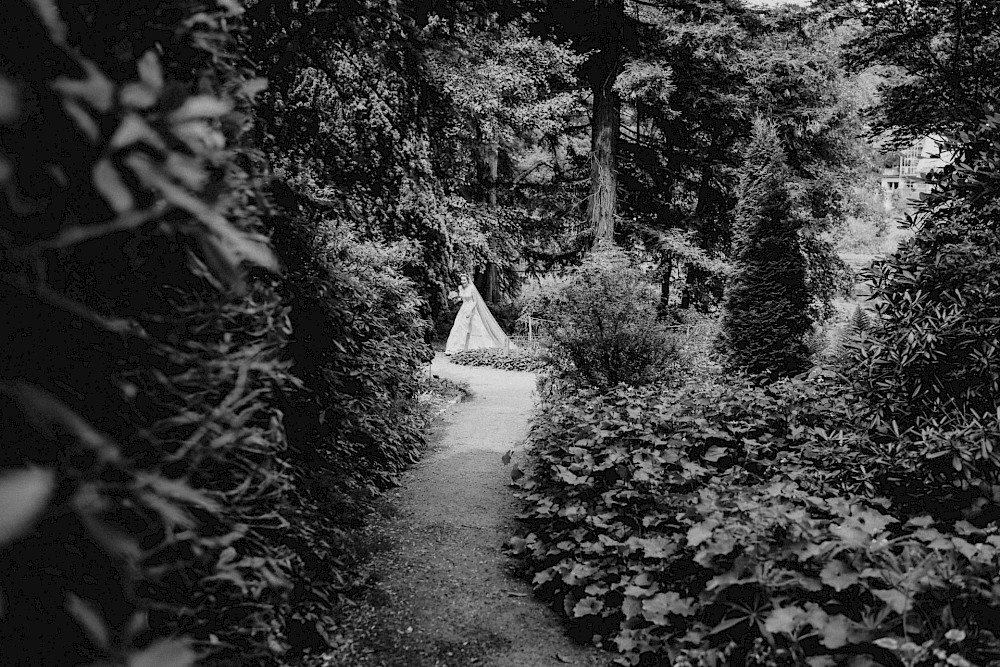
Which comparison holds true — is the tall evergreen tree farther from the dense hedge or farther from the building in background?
the dense hedge

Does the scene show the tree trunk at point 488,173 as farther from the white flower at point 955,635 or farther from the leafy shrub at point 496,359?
the white flower at point 955,635

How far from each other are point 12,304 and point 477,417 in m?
10.3

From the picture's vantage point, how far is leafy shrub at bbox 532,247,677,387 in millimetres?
8102

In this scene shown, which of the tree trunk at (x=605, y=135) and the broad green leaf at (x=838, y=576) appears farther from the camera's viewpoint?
the tree trunk at (x=605, y=135)

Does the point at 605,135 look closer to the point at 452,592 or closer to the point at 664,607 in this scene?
the point at 452,592

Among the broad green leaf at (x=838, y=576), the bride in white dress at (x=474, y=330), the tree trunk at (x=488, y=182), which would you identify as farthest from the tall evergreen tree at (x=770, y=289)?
the bride in white dress at (x=474, y=330)

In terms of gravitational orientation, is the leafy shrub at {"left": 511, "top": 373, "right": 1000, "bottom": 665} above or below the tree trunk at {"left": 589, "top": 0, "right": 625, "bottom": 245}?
below

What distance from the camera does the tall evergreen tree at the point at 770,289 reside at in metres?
9.51

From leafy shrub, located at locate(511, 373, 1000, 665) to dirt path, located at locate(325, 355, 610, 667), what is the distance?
10.0 inches

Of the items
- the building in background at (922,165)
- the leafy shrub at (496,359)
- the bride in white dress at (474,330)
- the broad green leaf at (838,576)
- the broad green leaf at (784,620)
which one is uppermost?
the building in background at (922,165)

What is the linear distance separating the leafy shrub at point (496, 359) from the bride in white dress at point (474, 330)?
72 centimetres

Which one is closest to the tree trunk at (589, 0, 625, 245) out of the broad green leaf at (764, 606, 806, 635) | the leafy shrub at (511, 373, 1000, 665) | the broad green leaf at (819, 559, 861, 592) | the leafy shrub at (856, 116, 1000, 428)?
the leafy shrub at (511, 373, 1000, 665)

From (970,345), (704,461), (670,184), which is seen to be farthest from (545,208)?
(970,345)

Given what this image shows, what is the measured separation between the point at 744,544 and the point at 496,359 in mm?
16962
